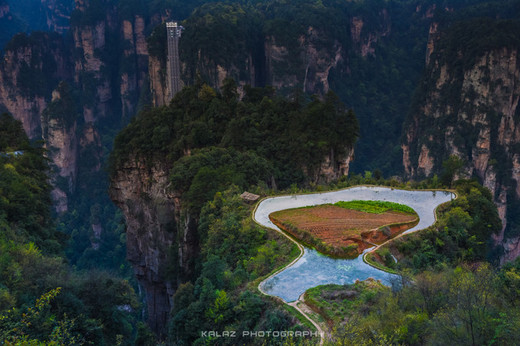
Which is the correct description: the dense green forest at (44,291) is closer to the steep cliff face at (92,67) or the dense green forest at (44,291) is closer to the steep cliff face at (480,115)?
the steep cliff face at (480,115)

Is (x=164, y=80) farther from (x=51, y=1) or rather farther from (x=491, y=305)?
(x=51, y=1)

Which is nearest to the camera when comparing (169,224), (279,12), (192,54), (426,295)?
(426,295)

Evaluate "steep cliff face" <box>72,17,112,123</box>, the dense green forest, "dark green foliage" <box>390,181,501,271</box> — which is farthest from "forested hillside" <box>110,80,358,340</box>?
"steep cliff face" <box>72,17,112,123</box>

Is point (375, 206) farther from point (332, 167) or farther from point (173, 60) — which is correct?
point (173, 60)

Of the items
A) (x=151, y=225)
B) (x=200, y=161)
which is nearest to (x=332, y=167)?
(x=200, y=161)

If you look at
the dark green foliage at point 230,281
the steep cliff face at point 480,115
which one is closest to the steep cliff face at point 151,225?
the dark green foliage at point 230,281

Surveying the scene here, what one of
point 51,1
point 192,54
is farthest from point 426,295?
point 51,1

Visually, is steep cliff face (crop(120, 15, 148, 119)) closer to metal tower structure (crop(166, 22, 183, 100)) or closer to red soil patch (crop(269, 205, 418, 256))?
metal tower structure (crop(166, 22, 183, 100))
